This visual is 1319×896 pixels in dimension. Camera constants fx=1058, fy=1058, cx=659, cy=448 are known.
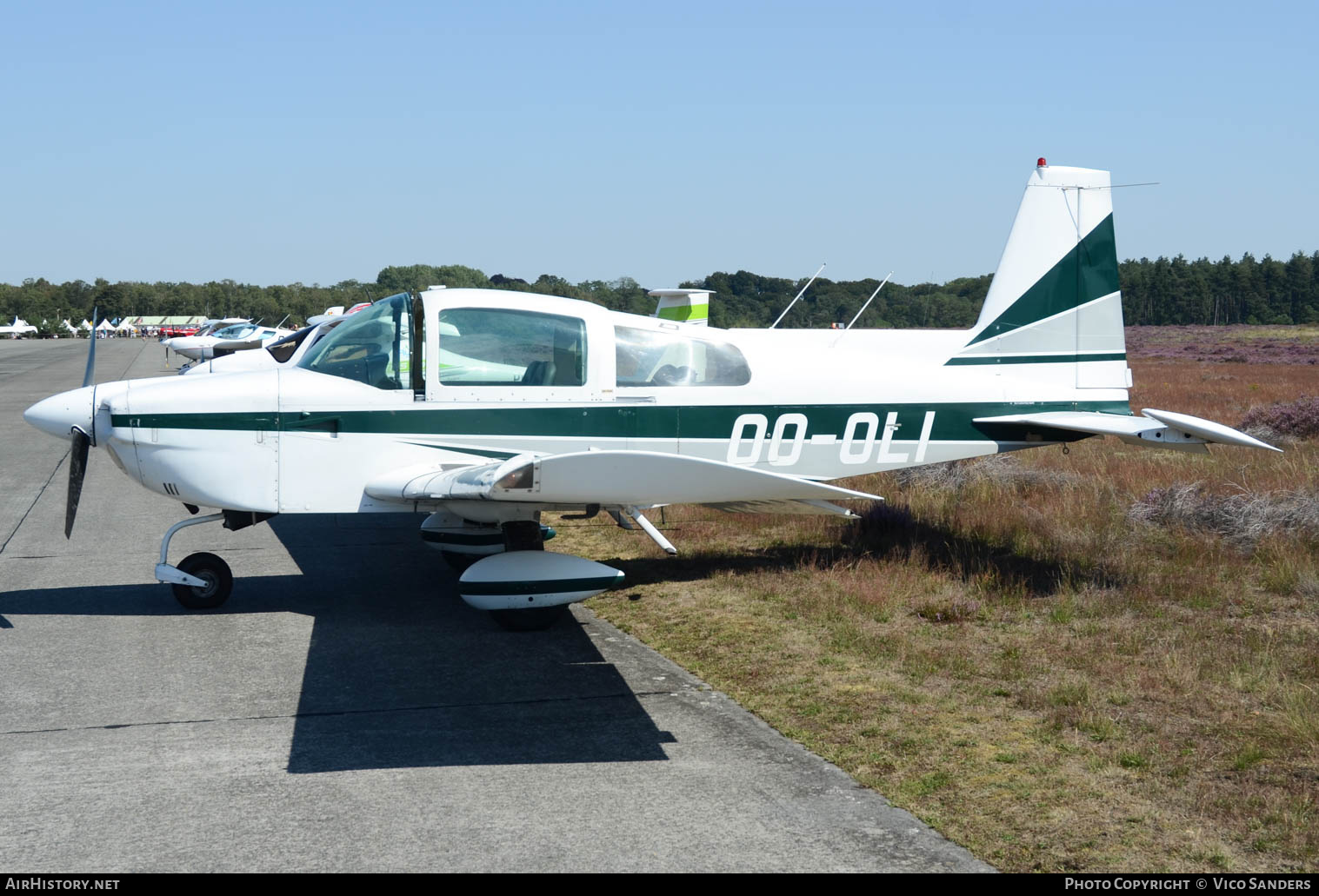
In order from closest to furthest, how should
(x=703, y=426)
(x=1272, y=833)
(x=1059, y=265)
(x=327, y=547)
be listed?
(x=1272, y=833) → (x=703, y=426) → (x=1059, y=265) → (x=327, y=547)

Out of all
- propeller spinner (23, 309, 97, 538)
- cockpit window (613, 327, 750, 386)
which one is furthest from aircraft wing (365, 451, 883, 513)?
propeller spinner (23, 309, 97, 538)

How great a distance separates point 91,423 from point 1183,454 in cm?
1268

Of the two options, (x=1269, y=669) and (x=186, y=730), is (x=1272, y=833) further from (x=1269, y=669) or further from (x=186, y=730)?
(x=186, y=730)

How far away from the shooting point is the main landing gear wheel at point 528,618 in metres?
6.77

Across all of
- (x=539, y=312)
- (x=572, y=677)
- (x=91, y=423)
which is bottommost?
(x=572, y=677)

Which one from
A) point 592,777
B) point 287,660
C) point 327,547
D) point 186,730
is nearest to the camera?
point 592,777

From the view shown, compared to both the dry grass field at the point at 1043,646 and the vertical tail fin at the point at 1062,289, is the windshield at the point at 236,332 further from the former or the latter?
the vertical tail fin at the point at 1062,289

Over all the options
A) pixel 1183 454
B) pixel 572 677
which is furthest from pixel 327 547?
pixel 1183 454

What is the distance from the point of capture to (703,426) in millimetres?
7355

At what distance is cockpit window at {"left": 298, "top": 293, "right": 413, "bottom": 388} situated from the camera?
22.9ft

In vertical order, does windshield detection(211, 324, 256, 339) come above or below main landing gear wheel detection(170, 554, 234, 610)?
above

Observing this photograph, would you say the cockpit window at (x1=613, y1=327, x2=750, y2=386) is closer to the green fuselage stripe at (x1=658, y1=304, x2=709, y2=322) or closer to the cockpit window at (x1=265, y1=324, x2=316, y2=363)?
the green fuselage stripe at (x1=658, y1=304, x2=709, y2=322)

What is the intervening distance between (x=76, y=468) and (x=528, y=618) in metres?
3.22

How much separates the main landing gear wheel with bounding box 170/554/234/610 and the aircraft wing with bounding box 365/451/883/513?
2237mm
